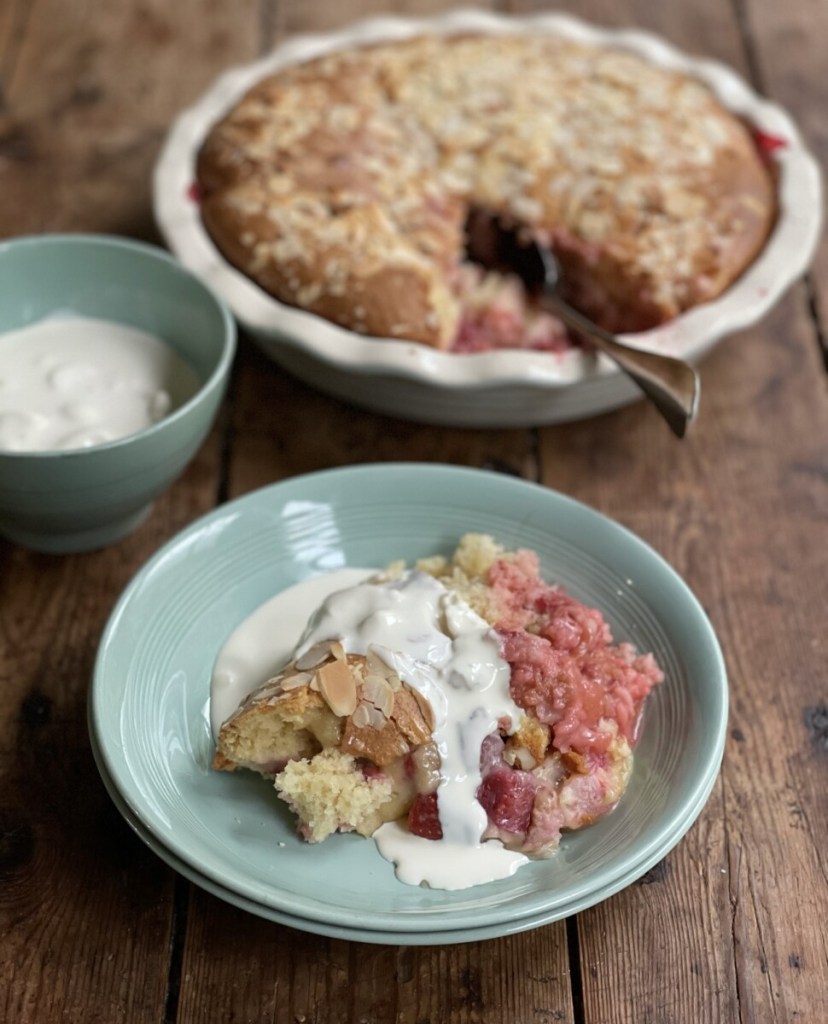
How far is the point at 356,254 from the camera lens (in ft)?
→ 5.94

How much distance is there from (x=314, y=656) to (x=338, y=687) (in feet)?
0.22

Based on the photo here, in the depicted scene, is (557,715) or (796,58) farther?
(796,58)

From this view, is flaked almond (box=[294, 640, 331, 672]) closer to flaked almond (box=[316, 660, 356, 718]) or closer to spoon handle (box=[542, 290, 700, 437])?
flaked almond (box=[316, 660, 356, 718])

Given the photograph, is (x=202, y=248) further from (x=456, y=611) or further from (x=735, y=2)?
(x=735, y=2)

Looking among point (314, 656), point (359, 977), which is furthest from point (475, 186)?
point (359, 977)

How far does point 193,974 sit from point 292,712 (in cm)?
30

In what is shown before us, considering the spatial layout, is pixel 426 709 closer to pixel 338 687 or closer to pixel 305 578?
pixel 338 687

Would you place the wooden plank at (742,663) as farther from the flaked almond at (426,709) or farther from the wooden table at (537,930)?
the flaked almond at (426,709)

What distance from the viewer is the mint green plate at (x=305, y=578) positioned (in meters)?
1.12

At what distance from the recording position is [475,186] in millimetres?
2027

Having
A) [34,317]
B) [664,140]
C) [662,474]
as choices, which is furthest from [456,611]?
[664,140]

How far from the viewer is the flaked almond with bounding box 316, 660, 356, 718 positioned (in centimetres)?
120

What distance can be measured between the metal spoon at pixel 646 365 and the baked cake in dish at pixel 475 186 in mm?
36

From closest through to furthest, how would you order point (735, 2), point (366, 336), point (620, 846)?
1. point (620, 846)
2. point (366, 336)
3. point (735, 2)
